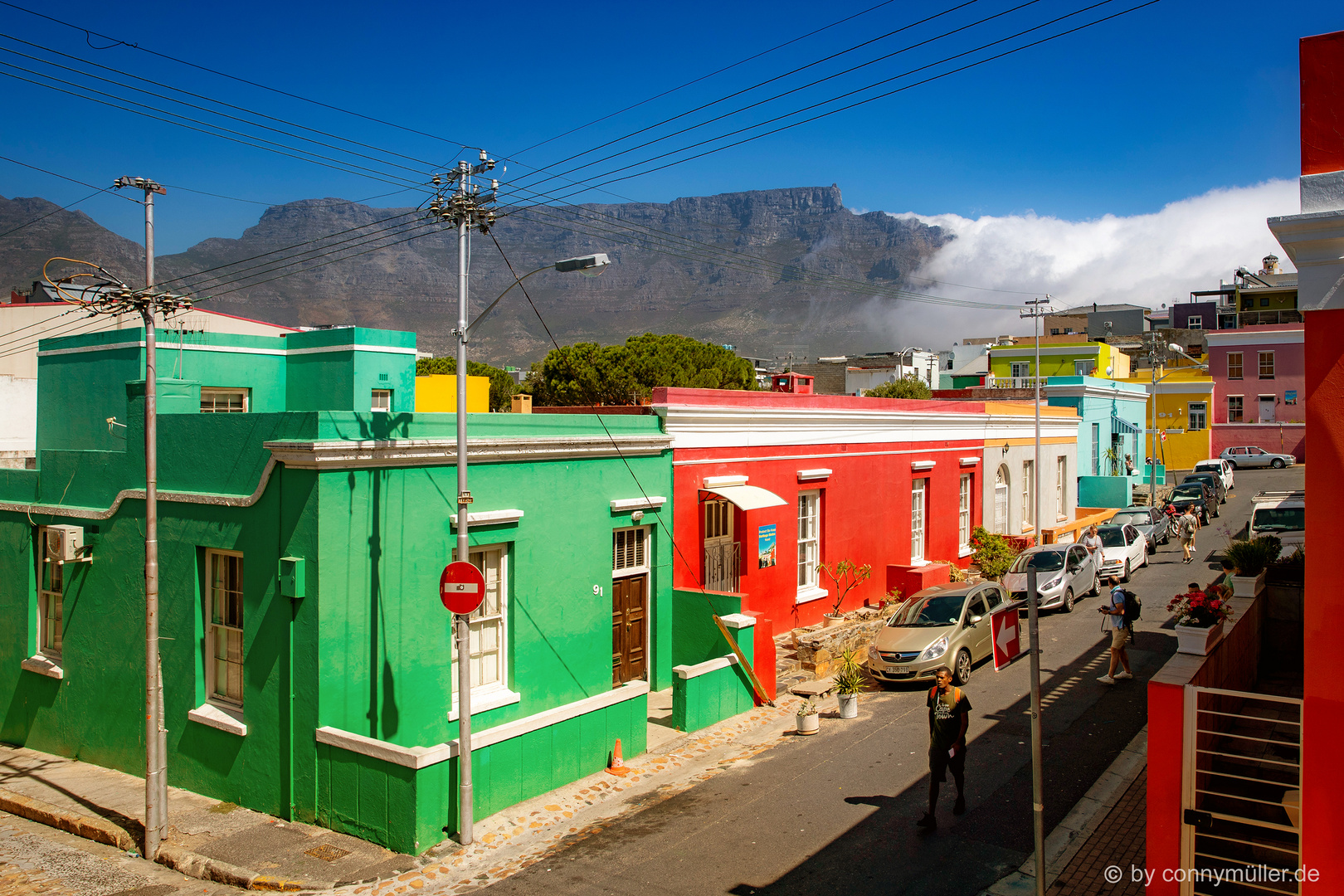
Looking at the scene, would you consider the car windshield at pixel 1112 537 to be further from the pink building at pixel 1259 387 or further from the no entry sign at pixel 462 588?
the pink building at pixel 1259 387

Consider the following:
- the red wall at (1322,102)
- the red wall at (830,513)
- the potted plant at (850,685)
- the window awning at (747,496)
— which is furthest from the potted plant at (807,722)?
the red wall at (1322,102)

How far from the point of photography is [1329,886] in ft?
20.9

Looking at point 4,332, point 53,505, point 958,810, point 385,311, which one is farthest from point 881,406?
point 385,311

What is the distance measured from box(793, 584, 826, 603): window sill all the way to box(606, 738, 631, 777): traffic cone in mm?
7724

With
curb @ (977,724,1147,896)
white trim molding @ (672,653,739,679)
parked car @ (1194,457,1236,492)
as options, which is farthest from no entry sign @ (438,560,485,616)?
parked car @ (1194,457,1236,492)

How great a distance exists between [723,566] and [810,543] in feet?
11.3

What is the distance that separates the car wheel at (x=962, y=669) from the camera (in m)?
15.7

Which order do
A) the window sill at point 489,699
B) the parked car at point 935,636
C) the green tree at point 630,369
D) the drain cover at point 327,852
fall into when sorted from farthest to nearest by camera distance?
the green tree at point 630,369 → the parked car at point 935,636 → the window sill at point 489,699 → the drain cover at point 327,852

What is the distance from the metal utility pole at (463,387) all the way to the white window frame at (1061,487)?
93.5 feet

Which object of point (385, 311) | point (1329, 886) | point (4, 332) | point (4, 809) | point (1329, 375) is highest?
point (385, 311)

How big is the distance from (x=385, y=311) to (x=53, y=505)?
179 meters

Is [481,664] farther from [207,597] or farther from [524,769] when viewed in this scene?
[207,597]

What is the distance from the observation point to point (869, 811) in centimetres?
1042

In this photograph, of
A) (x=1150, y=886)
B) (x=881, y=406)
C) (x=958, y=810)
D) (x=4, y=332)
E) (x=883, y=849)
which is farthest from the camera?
(x=4, y=332)
